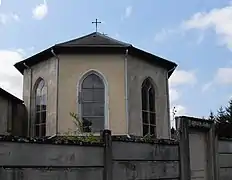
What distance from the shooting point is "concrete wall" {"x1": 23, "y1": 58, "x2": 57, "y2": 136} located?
50.6ft

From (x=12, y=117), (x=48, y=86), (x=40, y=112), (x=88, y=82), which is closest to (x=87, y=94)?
(x=88, y=82)

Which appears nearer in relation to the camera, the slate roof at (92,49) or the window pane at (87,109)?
the window pane at (87,109)

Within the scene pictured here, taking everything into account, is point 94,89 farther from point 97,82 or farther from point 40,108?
point 40,108

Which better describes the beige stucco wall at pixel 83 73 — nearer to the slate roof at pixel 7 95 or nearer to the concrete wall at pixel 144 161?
the slate roof at pixel 7 95

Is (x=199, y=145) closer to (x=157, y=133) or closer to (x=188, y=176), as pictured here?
(x=188, y=176)

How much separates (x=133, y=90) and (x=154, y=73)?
1823mm

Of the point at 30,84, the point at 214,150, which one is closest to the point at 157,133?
the point at 30,84

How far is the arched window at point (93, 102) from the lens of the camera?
15242 mm

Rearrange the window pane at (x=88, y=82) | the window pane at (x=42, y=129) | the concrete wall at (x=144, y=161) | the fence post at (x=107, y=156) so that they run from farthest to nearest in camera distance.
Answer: the window pane at (x=42, y=129), the window pane at (x=88, y=82), the concrete wall at (x=144, y=161), the fence post at (x=107, y=156)

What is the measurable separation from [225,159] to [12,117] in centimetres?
928

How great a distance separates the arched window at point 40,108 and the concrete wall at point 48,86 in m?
0.19

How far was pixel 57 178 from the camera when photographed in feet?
18.6

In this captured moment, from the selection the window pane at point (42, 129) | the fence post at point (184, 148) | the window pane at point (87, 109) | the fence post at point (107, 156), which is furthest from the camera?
the window pane at point (42, 129)

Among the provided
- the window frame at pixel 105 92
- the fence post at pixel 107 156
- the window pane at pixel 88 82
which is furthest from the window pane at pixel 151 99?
the fence post at pixel 107 156
